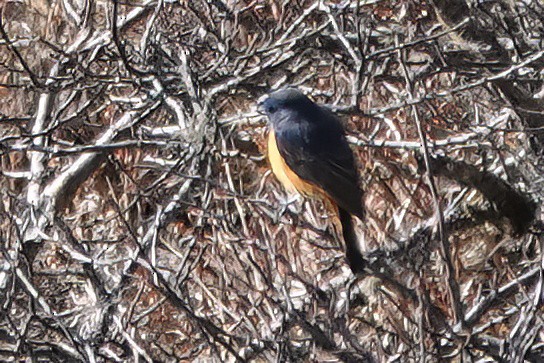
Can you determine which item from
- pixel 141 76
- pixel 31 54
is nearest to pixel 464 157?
pixel 141 76

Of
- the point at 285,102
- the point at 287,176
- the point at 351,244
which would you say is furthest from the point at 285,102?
the point at 351,244

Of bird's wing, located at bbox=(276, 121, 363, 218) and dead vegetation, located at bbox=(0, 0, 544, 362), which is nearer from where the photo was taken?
dead vegetation, located at bbox=(0, 0, 544, 362)

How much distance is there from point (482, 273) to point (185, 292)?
1840 millimetres

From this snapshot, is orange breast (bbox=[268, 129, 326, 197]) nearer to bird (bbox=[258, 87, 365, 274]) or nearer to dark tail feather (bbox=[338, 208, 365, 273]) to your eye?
bird (bbox=[258, 87, 365, 274])

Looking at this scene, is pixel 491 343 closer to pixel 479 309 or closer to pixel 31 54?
Answer: pixel 479 309

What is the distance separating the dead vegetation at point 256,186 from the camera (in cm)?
406

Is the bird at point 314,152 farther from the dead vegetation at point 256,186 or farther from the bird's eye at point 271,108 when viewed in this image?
the dead vegetation at point 256,186

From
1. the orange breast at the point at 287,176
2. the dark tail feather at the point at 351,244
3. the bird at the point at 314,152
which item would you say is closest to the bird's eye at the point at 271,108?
the bird at the point at 314,152

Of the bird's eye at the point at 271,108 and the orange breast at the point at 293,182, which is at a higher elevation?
the bird's eye at the point at 271,108

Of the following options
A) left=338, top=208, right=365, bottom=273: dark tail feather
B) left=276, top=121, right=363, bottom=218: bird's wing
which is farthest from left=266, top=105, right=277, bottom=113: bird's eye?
left=338, top=208, right=365, bottom=273: dark tail feather

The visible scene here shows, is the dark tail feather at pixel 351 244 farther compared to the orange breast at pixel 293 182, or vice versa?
the orange breast at pixel 293 182

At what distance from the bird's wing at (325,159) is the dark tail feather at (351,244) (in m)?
0.06

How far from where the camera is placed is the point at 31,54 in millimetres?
6582

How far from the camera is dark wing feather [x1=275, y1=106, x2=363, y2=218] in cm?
489
